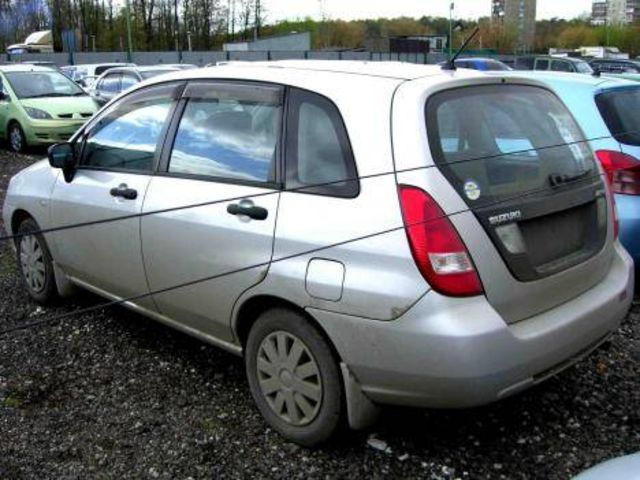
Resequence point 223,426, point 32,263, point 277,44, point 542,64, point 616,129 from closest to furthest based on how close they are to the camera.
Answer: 1. point 223,426
2. point 32,263
3. point 616,129
4. point 542,64
5. point 277,44

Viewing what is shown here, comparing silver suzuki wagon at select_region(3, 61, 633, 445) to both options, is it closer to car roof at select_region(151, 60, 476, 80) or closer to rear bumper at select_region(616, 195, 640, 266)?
car roof at select_region(151, 60, 476, 80)

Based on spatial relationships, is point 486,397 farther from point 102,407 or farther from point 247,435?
point 102,407

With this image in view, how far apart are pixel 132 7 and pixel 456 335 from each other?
76646 millimetres

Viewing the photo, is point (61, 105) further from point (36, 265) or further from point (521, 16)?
point (521, 16)

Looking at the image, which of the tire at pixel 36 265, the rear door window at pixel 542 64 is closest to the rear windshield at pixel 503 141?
the tire at pixel 36 265

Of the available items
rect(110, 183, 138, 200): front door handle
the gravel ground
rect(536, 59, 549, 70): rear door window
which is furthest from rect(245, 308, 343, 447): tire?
rect(536, 59, 549, 70): rear door window

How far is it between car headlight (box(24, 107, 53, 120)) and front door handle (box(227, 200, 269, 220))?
1123 cm

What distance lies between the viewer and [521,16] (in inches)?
3531

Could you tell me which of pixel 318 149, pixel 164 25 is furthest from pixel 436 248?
pixel 164 25

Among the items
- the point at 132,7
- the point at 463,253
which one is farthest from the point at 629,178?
the point at 132,7

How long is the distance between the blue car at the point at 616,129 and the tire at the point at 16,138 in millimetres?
10448

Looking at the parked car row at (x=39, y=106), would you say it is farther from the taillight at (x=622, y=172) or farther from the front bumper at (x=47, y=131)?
the taillight at (x=622, y=172)

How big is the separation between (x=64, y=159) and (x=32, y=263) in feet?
3.39

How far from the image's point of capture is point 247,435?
346 centimetres
